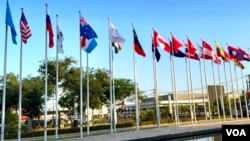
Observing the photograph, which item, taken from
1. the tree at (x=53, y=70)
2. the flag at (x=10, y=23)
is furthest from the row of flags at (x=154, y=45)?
the tree at (x=53, y=70)

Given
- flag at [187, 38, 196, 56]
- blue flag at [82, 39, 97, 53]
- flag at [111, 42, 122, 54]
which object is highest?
flag at [187, 38, 196, 56]

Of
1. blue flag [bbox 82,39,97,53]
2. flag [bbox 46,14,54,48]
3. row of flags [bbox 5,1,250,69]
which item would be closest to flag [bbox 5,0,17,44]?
row of flags [bbox 5,1,250,69]

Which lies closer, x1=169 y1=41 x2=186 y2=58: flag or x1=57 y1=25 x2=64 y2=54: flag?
x1=57 y1=25 x2=64 y2=54: flag

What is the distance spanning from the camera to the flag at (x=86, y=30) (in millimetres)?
23359

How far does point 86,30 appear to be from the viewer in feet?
77.6

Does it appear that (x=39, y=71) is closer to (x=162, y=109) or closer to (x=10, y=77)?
(x=10, y=77)

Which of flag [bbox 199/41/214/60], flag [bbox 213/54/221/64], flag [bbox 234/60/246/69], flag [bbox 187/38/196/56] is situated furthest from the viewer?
flag [bbox 234/60/246/69]

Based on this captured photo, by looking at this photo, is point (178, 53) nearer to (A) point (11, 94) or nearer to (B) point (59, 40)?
(B) point (59, 40)

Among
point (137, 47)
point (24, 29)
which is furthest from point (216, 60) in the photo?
point (24, 29)

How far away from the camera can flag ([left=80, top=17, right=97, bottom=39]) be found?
2336 cm

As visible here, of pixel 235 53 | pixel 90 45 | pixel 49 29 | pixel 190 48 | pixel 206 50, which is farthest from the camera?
pixel 235 53

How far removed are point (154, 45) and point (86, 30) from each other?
806 cm

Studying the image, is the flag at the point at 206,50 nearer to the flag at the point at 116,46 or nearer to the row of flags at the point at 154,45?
the row of flags at the point at 154,45

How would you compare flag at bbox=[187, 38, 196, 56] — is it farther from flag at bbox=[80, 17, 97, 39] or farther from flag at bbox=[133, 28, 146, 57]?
flag at bbox=[80, 17, 97, 39]
